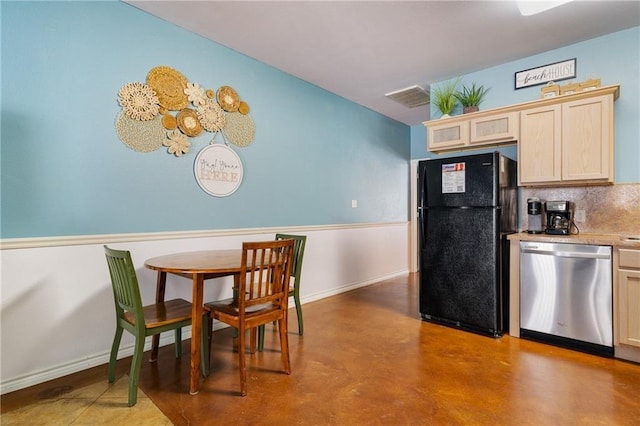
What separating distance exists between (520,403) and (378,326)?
1.37 m

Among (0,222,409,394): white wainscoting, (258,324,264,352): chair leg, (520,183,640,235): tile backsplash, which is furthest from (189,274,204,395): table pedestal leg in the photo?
(520,183,640,235): tile backsplash

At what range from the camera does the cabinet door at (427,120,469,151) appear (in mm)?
3323

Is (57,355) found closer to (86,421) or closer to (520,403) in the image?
(86,421)

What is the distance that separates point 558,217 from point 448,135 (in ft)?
4.20

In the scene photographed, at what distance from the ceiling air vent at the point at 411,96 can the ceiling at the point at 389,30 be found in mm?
422

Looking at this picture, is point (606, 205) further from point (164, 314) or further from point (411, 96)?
point (164, 314)

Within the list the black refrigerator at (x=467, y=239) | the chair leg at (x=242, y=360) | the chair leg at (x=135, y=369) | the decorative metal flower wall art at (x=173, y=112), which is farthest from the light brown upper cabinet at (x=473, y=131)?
the chair leg at (x=135, y=369)

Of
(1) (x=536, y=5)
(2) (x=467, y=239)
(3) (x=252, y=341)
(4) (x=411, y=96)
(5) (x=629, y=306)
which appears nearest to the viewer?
(1) (x=536, y=5)

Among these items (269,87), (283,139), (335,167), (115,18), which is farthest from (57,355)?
(335,167)

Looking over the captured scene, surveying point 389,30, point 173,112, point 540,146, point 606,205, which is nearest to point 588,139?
point 540,146

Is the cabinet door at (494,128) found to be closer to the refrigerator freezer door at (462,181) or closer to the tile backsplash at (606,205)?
the refrigerator freezer door at (462,181)

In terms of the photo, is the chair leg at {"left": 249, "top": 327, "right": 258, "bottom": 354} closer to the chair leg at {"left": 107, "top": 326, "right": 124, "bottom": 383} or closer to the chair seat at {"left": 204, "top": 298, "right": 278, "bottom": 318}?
the chair seat at {"left": 204, "top": 298, "right": 278, "bottom": 318}

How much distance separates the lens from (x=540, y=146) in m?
2.86

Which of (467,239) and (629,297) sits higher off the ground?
(467,239)
